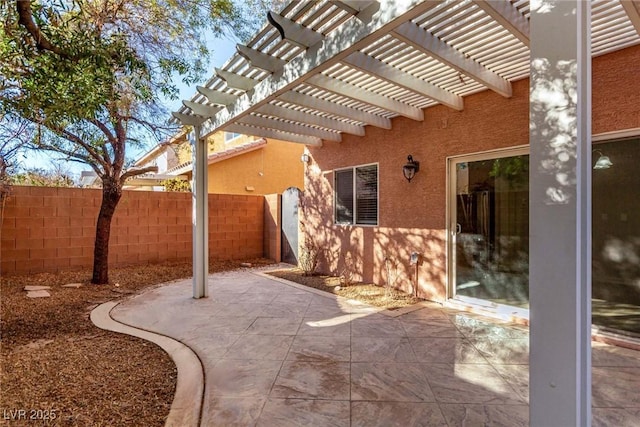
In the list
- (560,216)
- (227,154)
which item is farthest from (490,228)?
(227,154)

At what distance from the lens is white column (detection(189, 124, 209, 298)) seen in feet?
19.0

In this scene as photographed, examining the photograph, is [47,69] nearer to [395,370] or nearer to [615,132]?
[395,370]

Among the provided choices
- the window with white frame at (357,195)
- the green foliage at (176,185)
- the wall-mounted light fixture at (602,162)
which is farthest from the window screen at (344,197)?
the green foliage at (176,185)

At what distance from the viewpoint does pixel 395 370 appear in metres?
3.20

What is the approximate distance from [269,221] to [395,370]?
7575 millimetres

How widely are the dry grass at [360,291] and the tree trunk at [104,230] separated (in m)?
3.46

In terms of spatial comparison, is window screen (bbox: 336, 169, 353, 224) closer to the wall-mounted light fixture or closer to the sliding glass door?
the sliding glass door

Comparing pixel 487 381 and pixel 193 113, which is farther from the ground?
pixel 193 113

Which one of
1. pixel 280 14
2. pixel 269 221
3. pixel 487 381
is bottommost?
pixel 487 381

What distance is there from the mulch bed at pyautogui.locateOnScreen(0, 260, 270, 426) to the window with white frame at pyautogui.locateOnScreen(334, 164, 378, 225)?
446 centimetres

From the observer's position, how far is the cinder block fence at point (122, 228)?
A: 688 centimetres

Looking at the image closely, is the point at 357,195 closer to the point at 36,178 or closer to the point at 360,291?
the point at 360,291

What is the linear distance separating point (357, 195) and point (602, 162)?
13.3ft

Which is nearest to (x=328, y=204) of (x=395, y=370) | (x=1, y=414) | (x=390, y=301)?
(x=390, y=301)
